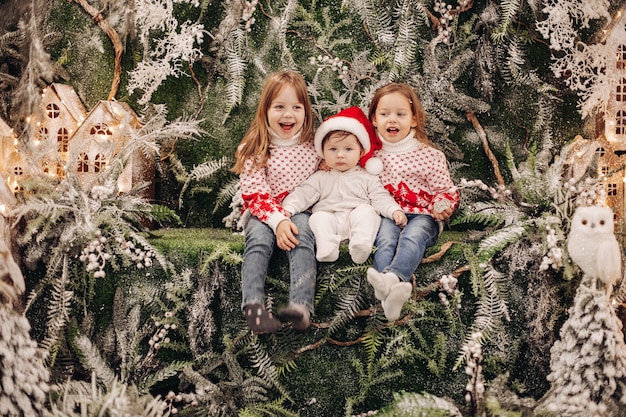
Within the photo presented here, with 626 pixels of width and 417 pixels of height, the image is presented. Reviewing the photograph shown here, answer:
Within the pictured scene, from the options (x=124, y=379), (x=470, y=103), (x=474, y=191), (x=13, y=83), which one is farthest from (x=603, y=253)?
(x=13, y=83)

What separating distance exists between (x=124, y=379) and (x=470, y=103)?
2.40 metres

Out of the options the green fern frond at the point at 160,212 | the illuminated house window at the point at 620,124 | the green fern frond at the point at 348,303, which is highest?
the illuminated house window at the point at 620,124

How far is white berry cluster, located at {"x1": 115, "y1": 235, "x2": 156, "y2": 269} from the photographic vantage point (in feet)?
10.2

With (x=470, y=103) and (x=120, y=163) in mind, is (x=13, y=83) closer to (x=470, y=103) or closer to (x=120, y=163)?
(x=120, y=163)

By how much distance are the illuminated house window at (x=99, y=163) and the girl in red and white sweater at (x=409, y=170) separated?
5.06 ft

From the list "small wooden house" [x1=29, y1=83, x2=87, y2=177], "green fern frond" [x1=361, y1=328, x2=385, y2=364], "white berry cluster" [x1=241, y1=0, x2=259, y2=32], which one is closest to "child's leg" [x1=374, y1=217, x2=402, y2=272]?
"green fern frond" [x1=361, y1=328, x2=385, y2=364]

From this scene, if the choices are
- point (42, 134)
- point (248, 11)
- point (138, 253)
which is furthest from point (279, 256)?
point (42, 134)

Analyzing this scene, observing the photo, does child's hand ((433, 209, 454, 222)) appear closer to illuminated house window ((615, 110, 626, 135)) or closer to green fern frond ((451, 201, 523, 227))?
green fern frond ((451, 201, 523, 227))

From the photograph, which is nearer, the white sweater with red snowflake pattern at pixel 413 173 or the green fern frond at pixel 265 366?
the green fern frond at pixel 265 366

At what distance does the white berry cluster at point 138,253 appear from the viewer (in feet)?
10.2

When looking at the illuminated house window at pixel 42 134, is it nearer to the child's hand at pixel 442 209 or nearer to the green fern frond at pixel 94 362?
the green fern frond at pixel 94 362

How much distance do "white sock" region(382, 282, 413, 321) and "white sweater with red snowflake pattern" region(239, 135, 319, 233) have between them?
2.60ft

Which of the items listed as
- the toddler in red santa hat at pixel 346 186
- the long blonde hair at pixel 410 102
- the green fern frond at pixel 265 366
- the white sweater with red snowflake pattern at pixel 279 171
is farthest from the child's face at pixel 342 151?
the green fern frond at pixel 265 366

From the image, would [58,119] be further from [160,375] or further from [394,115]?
[394,115]
